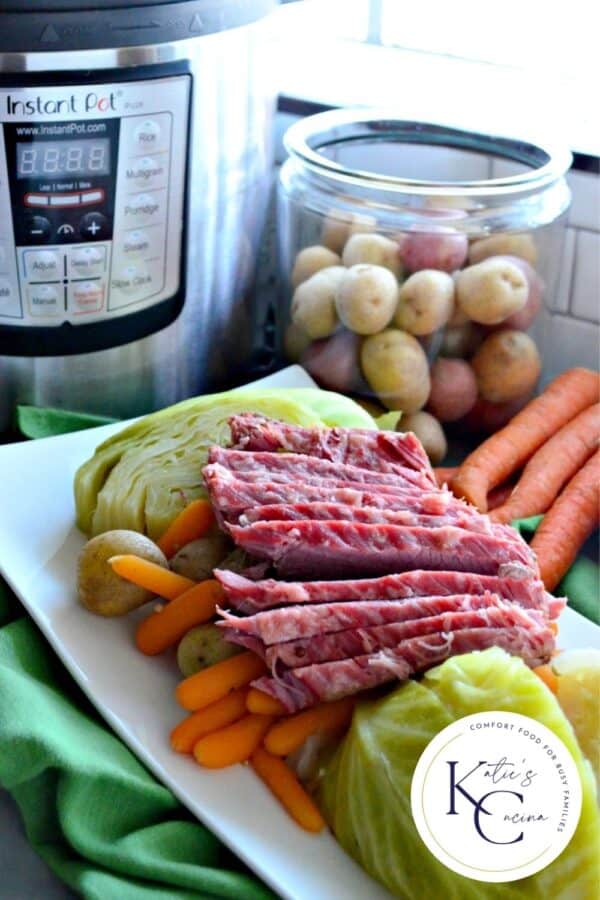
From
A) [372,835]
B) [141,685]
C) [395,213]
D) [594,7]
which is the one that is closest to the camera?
[372,835]

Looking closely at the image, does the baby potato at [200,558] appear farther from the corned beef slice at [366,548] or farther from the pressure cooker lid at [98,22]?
the pressure cooker lid at [98,22]

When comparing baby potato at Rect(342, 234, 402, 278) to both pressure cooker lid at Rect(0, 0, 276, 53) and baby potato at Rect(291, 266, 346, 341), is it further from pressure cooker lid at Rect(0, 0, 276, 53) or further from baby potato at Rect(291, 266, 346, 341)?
pressure cooker lid at Rect(0, 0, 276, 53)

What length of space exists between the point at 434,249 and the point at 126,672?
1.64ft

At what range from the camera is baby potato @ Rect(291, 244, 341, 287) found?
123cm

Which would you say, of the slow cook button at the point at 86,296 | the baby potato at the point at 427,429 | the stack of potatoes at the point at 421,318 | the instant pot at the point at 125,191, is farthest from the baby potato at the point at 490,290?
the slow cook button at the point at 86,296

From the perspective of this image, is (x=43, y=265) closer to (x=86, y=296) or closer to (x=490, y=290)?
(x=86, y=296)

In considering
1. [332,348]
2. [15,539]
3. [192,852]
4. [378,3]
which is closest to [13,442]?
[15,539]

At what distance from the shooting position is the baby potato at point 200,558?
0.93m

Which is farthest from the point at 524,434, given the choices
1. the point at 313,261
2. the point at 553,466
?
the point at 313,261

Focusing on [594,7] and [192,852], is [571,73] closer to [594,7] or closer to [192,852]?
[594,7]

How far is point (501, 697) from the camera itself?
2.43 feet

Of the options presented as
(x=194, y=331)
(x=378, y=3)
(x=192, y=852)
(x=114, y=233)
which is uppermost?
(x=378, y=3)

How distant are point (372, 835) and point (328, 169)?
66cm

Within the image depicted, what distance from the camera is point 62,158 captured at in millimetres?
1043
